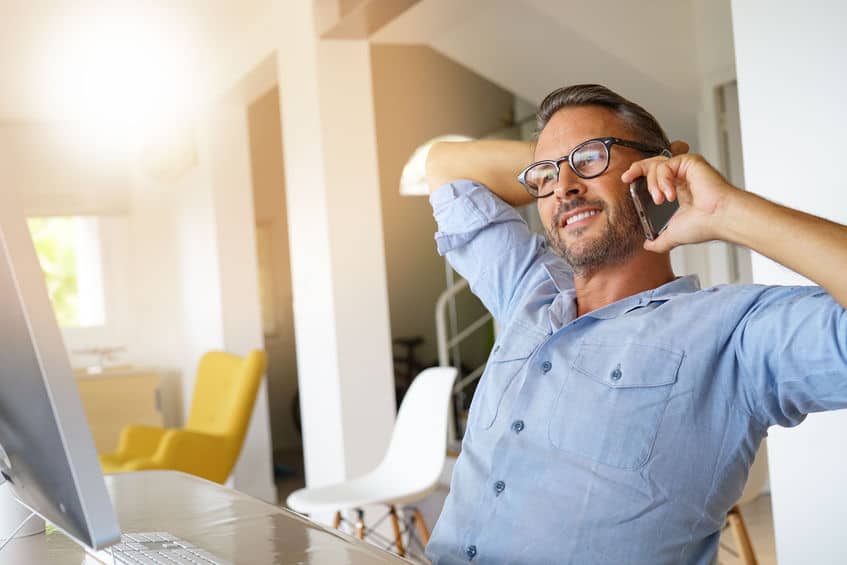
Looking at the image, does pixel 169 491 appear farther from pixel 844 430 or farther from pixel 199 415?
pixel 199 415

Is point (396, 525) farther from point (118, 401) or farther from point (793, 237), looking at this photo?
point (118, 401)

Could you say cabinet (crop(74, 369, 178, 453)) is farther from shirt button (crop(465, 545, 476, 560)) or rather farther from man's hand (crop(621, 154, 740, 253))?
man's hand (crop(621, 154, 740, 253))

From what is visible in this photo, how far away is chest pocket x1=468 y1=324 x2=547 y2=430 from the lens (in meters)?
1.47

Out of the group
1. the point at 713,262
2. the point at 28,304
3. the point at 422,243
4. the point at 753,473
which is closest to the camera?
the point at 28,304

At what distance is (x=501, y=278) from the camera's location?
1748 mm

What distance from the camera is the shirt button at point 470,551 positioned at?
1.37 meters

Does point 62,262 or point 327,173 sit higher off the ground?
point 327,173

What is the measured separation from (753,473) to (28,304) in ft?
8.14

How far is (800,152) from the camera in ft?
5.21

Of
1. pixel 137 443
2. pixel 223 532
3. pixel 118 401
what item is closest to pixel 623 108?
pixel 223 532

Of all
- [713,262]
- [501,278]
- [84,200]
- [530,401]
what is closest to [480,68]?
[713,262]

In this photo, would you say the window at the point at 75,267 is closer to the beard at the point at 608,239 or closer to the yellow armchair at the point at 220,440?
the yellow armchair at the point at 220,440

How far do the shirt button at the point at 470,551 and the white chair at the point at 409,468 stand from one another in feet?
5.03

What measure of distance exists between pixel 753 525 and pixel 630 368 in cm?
317
